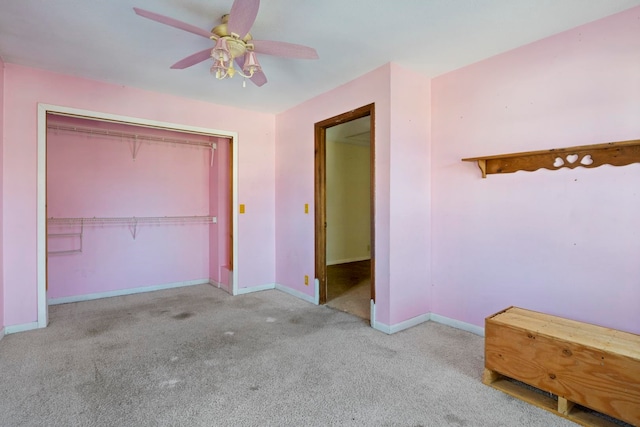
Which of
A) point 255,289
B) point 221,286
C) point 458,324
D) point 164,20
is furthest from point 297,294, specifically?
point 164,20

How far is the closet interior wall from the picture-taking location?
396 centimetres

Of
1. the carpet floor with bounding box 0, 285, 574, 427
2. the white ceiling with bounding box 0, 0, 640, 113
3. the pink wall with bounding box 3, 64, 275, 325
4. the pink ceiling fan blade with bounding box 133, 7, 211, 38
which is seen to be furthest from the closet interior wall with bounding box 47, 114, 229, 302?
the pink ceiling fan blade with bounding box 133, 7, 211, 38

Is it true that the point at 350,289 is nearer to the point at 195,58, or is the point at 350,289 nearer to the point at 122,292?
the point at 122,292

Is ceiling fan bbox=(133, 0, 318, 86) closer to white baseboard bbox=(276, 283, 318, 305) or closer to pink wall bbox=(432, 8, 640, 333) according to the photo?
pink wall bbox=(432, 8, 640, 333)

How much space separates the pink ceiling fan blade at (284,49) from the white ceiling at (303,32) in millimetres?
228

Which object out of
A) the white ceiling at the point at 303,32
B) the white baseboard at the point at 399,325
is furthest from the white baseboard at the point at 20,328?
the white baseboard at the point at 399,325

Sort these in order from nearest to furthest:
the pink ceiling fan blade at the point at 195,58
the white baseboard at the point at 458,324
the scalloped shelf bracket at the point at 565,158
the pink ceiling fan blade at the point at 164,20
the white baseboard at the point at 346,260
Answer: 1. the pink ceiling fan blade at the point at 164,20
2. the scalloped shelf bracket at the point at 565,158
3. the pink ceiling fan blade at the point at 195,58
4. the white baseboard at the point at 458,324
5. the white baseboard at the point at 346,260

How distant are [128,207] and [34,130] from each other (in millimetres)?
1490

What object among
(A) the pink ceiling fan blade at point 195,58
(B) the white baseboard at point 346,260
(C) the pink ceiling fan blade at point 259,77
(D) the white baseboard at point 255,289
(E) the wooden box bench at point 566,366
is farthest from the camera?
(B) the white baseboard at point 346,260

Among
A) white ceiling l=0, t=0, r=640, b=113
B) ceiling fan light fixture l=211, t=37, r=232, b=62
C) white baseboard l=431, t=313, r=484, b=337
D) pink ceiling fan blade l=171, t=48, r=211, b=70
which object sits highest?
white ceiling l=0, t=0, r=640, b=113

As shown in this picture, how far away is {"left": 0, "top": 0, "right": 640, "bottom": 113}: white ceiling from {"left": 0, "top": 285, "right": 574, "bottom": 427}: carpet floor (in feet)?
8.11

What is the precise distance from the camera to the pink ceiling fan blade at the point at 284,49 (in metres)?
2.15

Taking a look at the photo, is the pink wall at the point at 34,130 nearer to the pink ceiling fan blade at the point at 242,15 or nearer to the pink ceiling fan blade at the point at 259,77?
the pink ceiling fan blade at the point at 259,77

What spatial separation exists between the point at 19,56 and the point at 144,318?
8.75 ft
